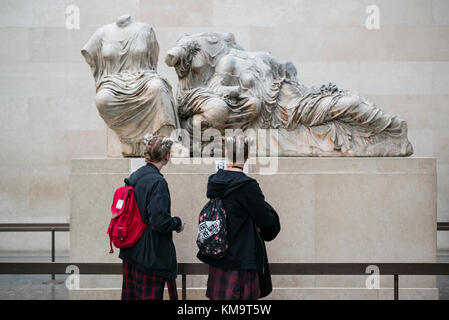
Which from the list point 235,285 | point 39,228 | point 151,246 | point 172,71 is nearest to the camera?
point 235,285

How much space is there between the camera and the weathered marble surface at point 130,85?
578 cm

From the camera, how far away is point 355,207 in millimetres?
5852

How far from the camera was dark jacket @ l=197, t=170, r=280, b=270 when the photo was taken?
3.73 m

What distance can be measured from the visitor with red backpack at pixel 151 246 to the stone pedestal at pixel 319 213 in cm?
163

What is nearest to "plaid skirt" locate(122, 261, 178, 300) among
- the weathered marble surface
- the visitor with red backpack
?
the visitor with red backpack

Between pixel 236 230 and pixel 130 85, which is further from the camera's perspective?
pixel 130 85

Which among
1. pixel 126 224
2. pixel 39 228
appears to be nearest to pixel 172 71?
pixel 39 228

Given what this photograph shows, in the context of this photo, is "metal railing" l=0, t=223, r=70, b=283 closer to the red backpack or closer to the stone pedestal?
the stone pedestal

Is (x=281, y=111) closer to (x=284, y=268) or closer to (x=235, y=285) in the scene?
(x=284, y=268)

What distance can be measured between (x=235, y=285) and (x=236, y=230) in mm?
341

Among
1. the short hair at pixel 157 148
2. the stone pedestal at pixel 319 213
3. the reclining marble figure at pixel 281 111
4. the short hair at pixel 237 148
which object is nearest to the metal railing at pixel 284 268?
the short hair at pixel 157 148

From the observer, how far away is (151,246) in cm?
392

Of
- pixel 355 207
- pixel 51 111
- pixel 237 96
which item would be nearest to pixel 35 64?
pixel 51 111

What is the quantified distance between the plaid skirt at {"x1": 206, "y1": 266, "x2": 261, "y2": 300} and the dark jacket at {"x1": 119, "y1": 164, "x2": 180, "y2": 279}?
32 cm
